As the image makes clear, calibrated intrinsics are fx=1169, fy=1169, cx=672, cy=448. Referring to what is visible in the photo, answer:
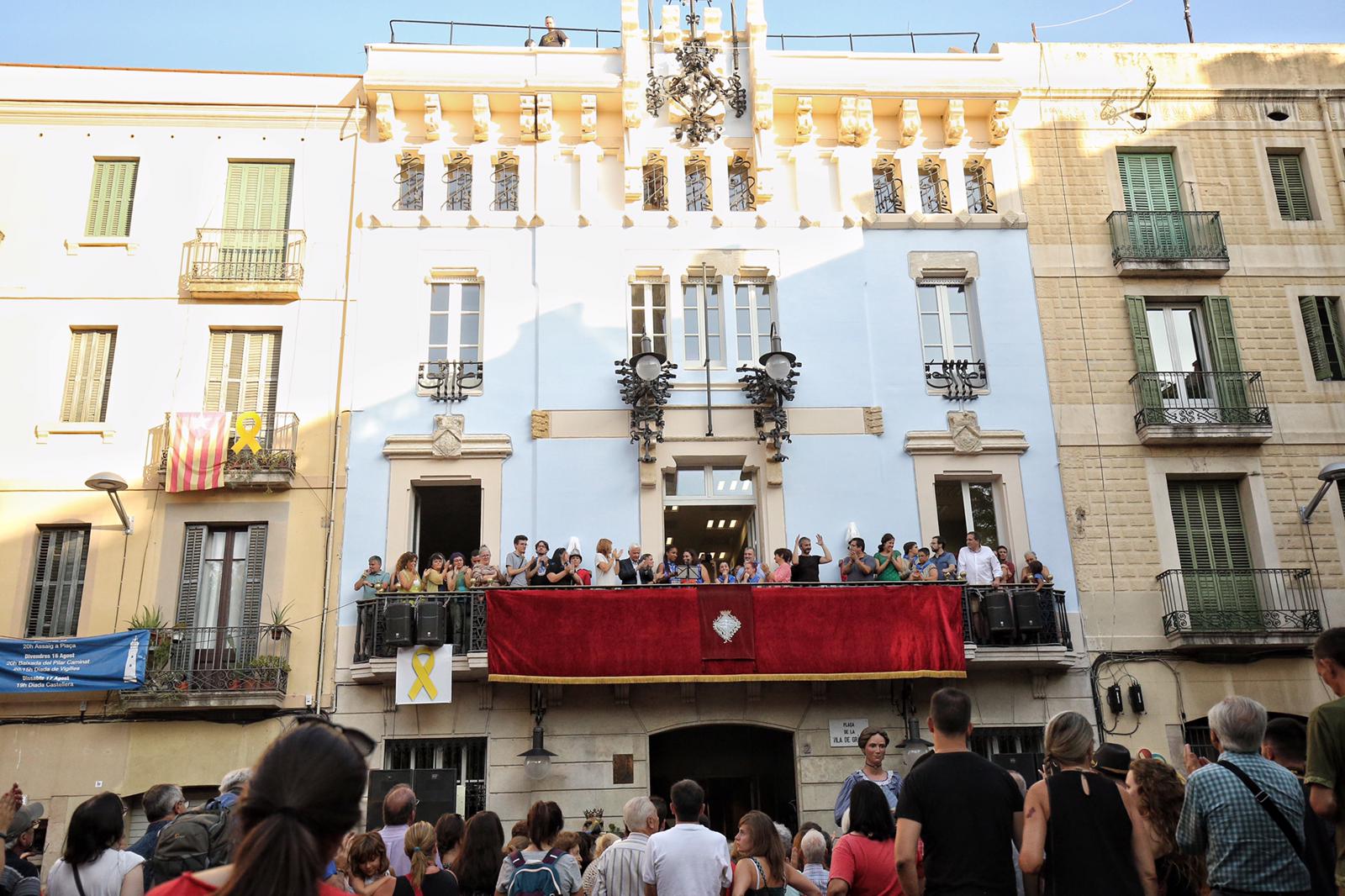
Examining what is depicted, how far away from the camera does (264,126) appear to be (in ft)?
65.5

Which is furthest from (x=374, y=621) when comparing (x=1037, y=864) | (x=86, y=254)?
(x=1037, y=864)

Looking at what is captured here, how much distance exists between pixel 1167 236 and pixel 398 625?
14399 millimetres

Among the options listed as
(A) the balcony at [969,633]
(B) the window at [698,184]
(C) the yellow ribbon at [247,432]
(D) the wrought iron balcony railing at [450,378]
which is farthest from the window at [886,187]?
(C) the yellow ribbon at [247,432]

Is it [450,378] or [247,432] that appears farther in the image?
[450,378]

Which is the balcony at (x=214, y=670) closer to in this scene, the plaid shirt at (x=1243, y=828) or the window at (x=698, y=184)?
the window at (x=698, y=184)

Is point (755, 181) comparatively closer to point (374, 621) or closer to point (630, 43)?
point (630, 43)

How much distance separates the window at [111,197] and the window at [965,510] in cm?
1408

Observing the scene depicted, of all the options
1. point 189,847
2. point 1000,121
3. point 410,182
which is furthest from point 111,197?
point 189,847

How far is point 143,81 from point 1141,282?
17.4 meters

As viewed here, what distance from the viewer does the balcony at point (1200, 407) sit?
736 inches

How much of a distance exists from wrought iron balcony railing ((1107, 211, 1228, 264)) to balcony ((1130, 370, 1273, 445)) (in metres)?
2.09

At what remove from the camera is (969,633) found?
17.2 metres

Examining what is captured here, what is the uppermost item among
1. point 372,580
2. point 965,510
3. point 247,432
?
point 247,432

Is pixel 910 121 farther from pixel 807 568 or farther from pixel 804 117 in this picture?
pixel 807 568
